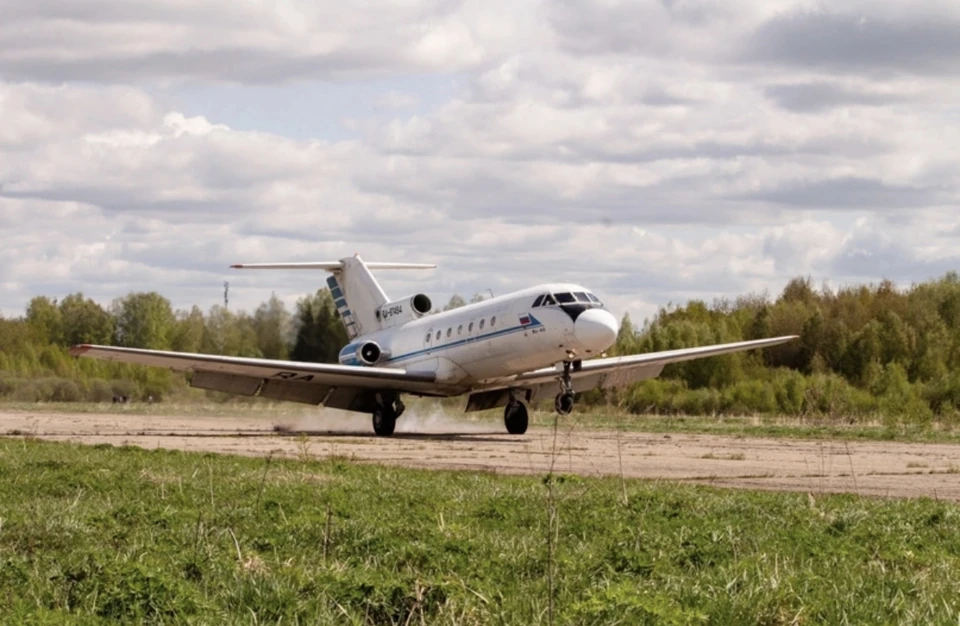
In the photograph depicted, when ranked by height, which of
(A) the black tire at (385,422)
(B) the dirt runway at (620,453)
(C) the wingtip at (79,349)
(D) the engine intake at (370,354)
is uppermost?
(D) the engine intake at (370,354)

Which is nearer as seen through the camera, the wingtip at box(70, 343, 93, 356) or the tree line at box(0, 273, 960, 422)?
the wingtip at box(70, 343, 93, 356)

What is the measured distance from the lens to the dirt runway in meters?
20.3

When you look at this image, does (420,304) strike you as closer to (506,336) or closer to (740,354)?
(506,336)

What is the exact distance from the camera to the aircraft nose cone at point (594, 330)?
3222cm

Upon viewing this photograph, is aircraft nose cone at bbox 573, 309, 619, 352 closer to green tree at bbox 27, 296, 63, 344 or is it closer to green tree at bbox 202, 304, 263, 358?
green tree at bbox 202, 304, 263, 358

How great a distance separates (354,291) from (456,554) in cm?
3292

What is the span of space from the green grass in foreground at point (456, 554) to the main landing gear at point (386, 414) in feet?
65.9

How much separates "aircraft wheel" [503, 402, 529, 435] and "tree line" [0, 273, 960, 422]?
33.1ft

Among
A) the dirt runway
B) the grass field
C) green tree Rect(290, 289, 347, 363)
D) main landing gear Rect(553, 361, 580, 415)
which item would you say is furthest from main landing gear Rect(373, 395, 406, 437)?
green tree Rect(290, 289, 347, 363)

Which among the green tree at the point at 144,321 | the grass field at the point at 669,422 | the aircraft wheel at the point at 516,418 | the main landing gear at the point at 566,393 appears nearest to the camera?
the main landing gear at the point at 566,393

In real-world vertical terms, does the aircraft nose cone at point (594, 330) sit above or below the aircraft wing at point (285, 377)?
above

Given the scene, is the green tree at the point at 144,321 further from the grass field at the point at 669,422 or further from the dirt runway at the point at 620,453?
the dirt runway at the point at 620,453

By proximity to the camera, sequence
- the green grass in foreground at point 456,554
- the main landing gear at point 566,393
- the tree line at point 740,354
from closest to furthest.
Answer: the green grass in foreground at point 456,554, the main landing gear at point 566,393, the tree line at point 740,354

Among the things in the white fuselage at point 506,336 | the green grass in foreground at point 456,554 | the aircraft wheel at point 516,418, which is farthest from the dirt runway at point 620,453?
the green grass in foreground at point 456,554
